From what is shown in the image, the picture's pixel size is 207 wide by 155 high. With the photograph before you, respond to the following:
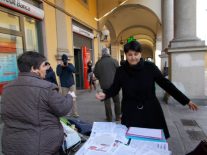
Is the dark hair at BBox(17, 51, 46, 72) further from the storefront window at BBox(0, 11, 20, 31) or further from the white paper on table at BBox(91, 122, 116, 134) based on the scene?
the storefront window at BBox(0, 11, 20, 31)

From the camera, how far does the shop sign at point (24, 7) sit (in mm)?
5324

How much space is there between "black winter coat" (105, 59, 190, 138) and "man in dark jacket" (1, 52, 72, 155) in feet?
2.24

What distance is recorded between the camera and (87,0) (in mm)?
12227

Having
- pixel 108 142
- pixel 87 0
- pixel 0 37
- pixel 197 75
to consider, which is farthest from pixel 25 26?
pixel 87 0

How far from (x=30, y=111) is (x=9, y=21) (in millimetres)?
4882

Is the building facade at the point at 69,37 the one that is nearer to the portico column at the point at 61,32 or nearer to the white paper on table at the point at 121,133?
the portico column at the point at 61,32

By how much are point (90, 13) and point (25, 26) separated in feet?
22.7

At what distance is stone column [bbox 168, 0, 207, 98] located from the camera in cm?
608

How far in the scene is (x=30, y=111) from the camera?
1.60 meters

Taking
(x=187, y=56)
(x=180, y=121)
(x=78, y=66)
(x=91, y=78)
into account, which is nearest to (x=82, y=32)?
(x=78, y=66)

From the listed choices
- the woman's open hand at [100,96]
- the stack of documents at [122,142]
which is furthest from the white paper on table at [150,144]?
the woman's open hand at [100,96]

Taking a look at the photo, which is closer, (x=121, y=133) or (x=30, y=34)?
(x=121, y=133)

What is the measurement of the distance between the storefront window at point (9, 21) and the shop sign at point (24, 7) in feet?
0.80

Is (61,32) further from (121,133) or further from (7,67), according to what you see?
(121,133)
